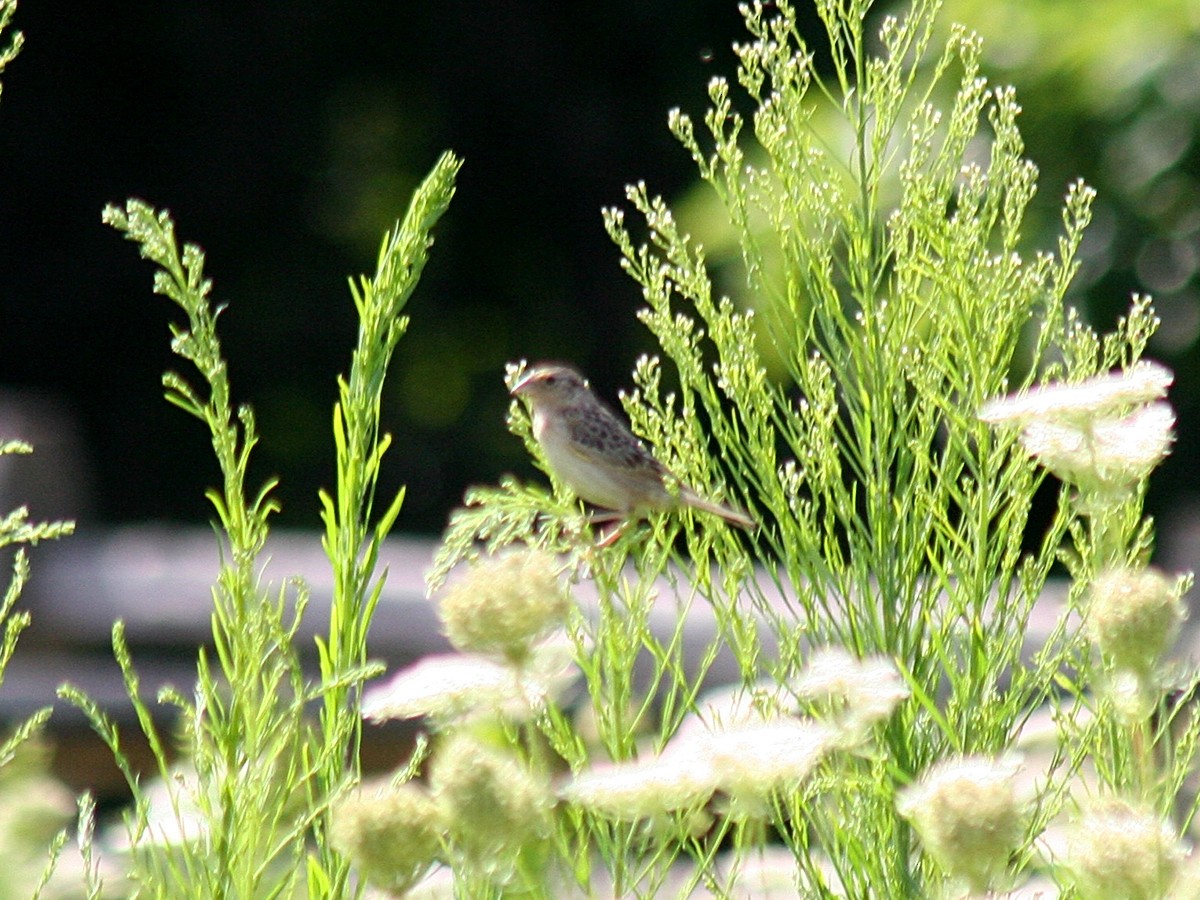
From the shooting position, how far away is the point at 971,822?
1064 millimetres

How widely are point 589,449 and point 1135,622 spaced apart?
7.70 feet

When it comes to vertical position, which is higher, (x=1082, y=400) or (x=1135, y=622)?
(x=1082, y=400)

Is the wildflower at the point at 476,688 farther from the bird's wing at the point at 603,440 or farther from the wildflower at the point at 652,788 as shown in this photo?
the bird's wing at the point at 603,440

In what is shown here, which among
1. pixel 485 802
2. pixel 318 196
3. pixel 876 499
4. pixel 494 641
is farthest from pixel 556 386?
pixel 318 196

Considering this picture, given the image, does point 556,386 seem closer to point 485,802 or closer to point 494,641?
point 494,641

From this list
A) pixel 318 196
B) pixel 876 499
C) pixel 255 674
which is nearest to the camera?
pixel 255 674

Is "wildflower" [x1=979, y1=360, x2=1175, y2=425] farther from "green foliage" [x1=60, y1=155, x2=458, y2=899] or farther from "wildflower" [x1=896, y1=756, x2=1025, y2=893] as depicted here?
"green foliage" [x1=60, y1=155, x2=458, y2=899]

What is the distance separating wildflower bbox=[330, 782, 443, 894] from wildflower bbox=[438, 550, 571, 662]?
0.38 feet

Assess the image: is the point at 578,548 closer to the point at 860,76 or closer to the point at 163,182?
the point at 860,76

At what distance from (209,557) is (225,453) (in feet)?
16.6

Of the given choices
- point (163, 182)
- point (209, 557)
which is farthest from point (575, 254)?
point (209, 557)

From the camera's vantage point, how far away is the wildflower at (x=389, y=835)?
1.09 metres

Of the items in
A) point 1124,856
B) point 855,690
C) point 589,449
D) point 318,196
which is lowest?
point 1124,856

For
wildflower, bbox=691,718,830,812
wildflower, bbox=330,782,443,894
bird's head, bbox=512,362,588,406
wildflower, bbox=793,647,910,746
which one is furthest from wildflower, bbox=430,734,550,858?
bird's head, bbox=512,362,588,406
